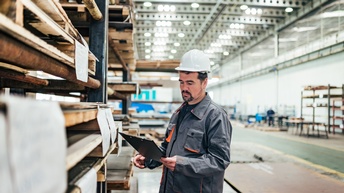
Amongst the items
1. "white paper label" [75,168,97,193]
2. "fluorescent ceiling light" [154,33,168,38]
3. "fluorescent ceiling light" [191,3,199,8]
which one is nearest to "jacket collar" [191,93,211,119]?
"white paper label" [75,168,97,193]

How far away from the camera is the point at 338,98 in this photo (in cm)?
1201

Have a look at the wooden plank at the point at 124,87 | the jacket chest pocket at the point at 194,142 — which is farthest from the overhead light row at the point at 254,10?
the jacket chest pocket at the point at 194,142

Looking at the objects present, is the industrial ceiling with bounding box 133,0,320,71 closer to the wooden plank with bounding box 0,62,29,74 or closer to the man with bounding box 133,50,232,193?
the man with bounding box 133,50,232,193

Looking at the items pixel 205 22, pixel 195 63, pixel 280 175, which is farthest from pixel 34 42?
pixel 205 22

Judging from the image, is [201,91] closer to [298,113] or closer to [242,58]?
[298,113]

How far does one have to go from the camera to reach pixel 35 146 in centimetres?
70

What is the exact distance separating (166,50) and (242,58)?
6.01 metres

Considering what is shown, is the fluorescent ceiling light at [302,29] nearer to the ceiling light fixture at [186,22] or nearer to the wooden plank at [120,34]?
the ceiling light fixture at [186,22]

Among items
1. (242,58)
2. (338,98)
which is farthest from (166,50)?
(338,98)

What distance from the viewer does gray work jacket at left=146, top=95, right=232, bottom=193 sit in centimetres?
204

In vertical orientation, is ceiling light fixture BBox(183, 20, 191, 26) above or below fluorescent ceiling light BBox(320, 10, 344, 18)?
above

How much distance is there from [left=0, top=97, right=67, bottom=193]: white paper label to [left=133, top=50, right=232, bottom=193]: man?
4.31ft

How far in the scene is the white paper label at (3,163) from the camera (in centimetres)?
59

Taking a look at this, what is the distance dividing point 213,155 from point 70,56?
4.00 ft
